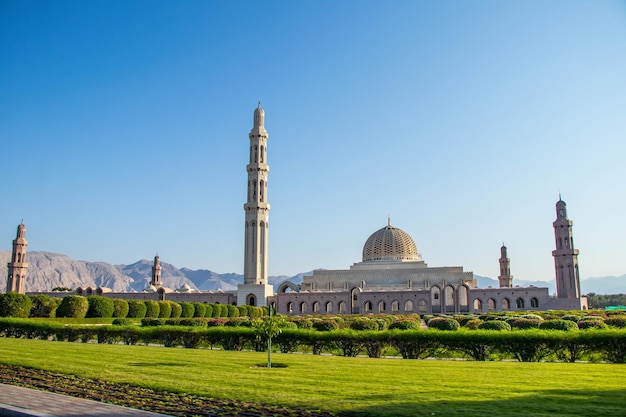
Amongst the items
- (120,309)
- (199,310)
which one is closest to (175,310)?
(199,310)

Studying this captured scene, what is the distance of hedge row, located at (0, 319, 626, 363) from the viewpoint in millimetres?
11625

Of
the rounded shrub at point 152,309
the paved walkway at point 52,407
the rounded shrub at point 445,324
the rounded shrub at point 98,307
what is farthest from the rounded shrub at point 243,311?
the paved walkway at point 52,407

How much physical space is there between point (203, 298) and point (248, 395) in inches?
1938

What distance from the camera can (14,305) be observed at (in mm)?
25453

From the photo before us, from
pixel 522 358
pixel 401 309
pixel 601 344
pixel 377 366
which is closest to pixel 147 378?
pixel 377 366

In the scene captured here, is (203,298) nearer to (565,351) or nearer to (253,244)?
(253,244)

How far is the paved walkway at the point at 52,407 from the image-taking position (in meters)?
5.66

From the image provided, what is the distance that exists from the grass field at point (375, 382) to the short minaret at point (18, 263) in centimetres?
5080

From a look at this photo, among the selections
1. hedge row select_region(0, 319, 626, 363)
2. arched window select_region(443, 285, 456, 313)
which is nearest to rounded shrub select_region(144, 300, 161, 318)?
hedge row select_region(0, 319, 626, 363)

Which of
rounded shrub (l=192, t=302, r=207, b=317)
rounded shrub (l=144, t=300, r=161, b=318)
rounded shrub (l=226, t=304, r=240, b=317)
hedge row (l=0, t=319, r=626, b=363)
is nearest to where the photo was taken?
hedge row (l=0, t=319, r=626, b=363)

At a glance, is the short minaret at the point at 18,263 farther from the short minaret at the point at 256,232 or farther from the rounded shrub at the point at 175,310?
the rounded shrub at the point at 175,310

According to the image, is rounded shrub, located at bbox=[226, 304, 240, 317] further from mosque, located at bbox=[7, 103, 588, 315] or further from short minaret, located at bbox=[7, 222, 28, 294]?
short minaret, located at bbox=[7, 222, 28, 294]

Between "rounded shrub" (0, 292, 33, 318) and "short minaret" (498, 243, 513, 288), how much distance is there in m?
51.6

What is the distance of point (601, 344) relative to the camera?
11.5 metres
